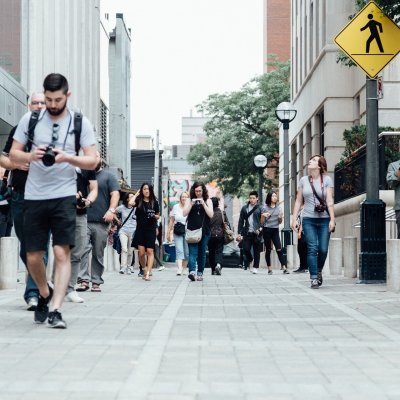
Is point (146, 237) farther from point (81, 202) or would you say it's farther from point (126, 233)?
point (81, 202)

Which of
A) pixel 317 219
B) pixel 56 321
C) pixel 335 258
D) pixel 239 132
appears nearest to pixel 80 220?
pixel 56 321

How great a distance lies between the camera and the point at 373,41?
1499 cm

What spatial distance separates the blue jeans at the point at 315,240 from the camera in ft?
47.8

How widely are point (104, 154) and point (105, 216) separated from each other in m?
42.5

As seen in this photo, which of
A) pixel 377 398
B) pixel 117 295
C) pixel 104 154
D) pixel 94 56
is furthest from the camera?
pixel 104 154

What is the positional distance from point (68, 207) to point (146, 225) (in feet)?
31.9

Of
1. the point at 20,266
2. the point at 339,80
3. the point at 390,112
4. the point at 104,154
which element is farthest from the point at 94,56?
the point at 20,266

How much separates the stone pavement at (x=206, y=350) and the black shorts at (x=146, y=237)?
6.30m

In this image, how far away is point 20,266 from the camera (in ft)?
70.8

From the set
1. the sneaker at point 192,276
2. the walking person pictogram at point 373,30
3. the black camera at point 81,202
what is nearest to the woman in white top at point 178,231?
the sneaker at point 192,276

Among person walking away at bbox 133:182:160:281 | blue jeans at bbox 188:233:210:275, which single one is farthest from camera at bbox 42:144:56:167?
person walking away at bbox 133:182:160:281

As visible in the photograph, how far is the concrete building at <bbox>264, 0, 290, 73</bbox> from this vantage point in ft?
303

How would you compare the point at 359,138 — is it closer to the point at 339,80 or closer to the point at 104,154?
the point at 339,80

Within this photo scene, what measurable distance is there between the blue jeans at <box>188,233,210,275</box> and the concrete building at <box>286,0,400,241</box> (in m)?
7.95
